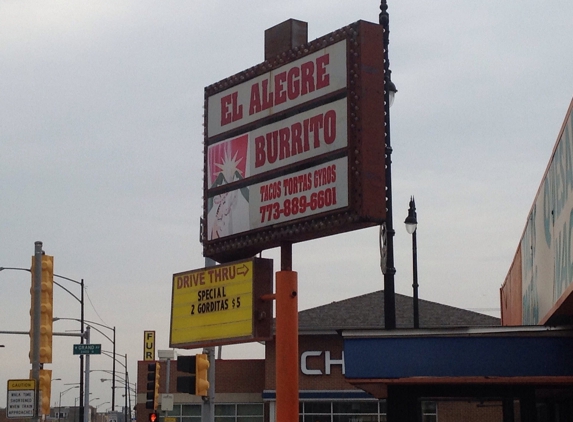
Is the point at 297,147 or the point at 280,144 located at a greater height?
the point at 280,144

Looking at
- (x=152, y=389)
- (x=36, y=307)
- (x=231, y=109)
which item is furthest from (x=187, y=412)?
(x=231, y=109)

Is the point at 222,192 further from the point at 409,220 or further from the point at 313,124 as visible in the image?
the point at 409,220

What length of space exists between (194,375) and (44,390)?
13.9 ft

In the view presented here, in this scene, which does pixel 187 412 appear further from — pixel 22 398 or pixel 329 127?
pixel 329 127

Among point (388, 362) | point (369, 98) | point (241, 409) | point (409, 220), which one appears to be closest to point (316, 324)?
point (241, 409)

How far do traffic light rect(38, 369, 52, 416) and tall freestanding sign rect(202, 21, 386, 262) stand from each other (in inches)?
348

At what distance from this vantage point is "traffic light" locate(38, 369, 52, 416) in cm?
2195

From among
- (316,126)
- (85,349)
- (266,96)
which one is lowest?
(85,349)

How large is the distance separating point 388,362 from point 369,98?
475cm

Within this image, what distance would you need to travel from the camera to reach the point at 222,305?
14492 mm

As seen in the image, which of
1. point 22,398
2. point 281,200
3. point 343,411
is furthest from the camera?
point 343,411

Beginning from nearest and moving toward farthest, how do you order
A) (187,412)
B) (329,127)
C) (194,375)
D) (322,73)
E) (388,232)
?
(329,127) < (322,73) < (388,232) < (194,375) < (187,412)

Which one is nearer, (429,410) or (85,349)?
(429,410)

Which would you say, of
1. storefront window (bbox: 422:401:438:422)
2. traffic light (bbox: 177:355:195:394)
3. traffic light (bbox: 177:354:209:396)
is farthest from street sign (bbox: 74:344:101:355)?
storefront window (bbox: 422:401:438:422)
